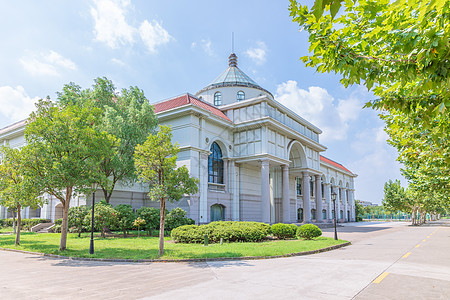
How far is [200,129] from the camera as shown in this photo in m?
30.6

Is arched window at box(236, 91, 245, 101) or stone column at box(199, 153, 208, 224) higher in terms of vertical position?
arched window at box(236, 91, 245, 101)

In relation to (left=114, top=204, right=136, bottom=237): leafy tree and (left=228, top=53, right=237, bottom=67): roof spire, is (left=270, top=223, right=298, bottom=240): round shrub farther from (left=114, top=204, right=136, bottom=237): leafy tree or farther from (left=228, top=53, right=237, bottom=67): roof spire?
(left=228, top=53, right=237, bottom=67): roof spire

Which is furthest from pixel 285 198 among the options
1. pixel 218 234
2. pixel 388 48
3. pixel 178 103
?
pixel 388 48

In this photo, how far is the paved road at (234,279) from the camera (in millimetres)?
7523

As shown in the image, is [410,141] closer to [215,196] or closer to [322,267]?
[322,267]

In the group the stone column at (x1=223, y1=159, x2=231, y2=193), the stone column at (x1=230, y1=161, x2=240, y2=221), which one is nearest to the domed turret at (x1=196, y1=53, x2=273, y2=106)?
the stone column at (x1=223, y1=159, x2=231, y2=193)

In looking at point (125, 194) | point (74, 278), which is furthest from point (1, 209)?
point (74, 278)

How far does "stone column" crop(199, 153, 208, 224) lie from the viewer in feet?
96.8

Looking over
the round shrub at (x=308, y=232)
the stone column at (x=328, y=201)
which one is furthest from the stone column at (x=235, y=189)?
the stone column at (x=328, y=201)

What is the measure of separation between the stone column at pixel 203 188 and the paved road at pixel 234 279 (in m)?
17.0

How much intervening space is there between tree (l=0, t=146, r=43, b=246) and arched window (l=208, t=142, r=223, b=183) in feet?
60.1

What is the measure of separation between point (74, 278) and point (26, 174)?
26.4 feet

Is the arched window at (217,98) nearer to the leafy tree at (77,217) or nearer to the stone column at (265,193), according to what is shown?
the stone column at (265,193)

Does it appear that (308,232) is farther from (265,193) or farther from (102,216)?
(102,216)
